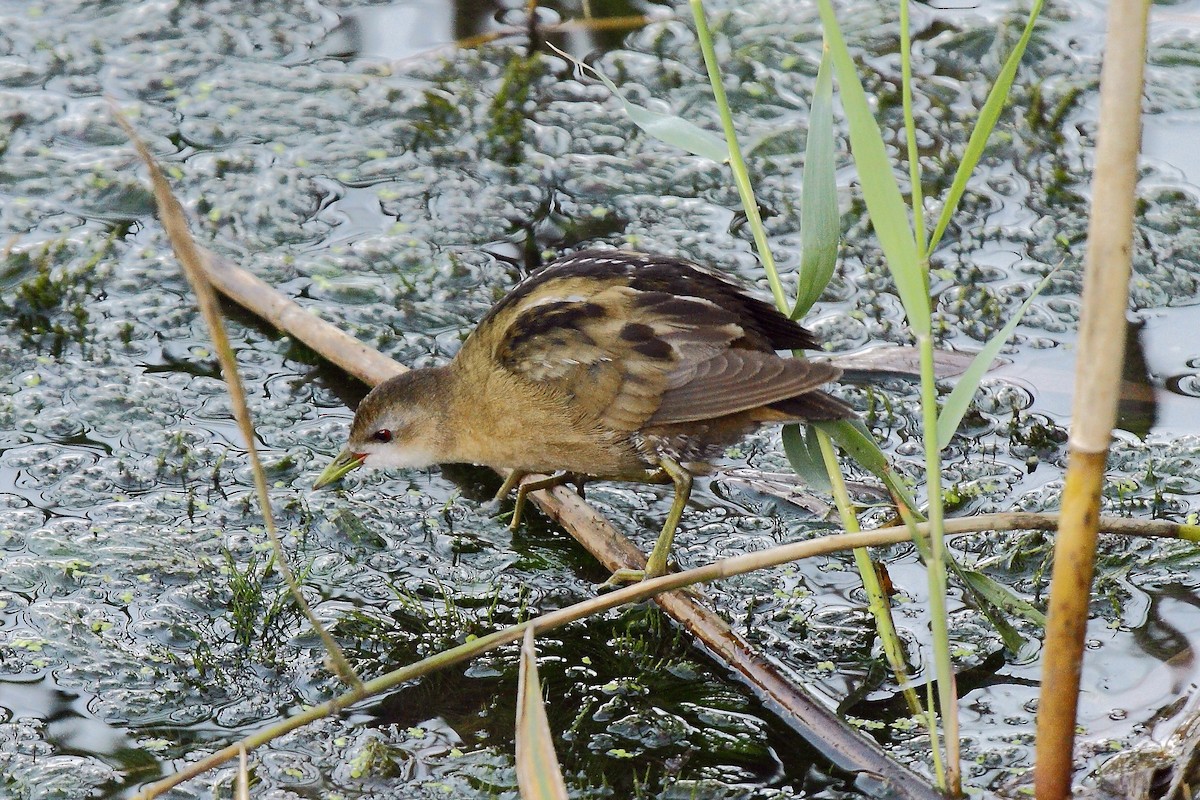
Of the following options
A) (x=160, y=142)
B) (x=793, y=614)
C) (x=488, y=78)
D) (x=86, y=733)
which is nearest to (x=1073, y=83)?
(x=488, y=78)

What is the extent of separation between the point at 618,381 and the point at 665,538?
0.48m

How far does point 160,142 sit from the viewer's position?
20.7ft

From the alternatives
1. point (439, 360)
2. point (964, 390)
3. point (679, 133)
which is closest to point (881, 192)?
point (964, 390)

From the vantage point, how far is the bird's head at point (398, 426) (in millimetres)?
4473

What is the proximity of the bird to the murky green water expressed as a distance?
0.41m

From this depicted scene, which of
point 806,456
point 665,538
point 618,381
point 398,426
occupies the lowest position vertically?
point 665,538

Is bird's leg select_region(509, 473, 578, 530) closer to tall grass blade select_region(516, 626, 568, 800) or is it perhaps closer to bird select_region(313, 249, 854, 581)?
bird select_region(313, 249, 854, 581)

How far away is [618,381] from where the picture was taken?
410 cm

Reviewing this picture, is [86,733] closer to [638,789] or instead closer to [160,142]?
[638,789]

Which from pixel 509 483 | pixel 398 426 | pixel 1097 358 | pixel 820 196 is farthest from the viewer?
pixel 509 483

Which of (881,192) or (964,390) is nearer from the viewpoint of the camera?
(881,192)

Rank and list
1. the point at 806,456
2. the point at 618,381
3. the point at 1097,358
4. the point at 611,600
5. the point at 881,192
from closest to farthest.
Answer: the point at 1097,358, the point at 881,192, the point at 611,600, the point at 806,456, the point at 618,381

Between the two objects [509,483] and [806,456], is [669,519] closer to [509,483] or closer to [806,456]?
[806,456]

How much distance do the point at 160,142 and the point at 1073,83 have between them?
4.21 m
